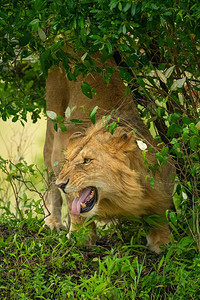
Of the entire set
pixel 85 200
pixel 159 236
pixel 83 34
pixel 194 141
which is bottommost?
pixel 159 236

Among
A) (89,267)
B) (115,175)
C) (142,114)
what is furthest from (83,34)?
(89,267)

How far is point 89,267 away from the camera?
15.6 feet

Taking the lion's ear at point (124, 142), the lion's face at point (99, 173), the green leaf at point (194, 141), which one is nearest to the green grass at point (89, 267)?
the lion's face at point (99, 173)

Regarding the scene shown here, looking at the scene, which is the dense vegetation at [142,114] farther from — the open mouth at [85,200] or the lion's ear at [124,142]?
the open mouth at [85,200]

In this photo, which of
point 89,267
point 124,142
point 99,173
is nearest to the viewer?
point 99,173

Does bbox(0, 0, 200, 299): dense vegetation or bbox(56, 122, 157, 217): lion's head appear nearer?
bbox(0, 0, 200, 299): dense vegetation

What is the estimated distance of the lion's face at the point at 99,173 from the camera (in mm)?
4477

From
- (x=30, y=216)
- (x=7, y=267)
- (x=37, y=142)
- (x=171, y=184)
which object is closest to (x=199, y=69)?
(x=171, y=184)

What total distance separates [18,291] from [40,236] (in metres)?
0.90

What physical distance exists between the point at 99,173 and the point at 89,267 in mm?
794

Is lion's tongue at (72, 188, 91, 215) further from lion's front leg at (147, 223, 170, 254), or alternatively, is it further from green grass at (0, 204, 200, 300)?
lion's front leg at (147, 223, 170, 254)

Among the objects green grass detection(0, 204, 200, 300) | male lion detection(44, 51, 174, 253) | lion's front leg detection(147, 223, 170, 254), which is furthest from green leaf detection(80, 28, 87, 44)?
lion's front leg detection(147, 223, 170, 254)

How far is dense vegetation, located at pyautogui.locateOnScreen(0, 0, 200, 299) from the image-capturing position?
3.98m

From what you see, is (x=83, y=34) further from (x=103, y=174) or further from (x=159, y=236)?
(x=159, y=236)
